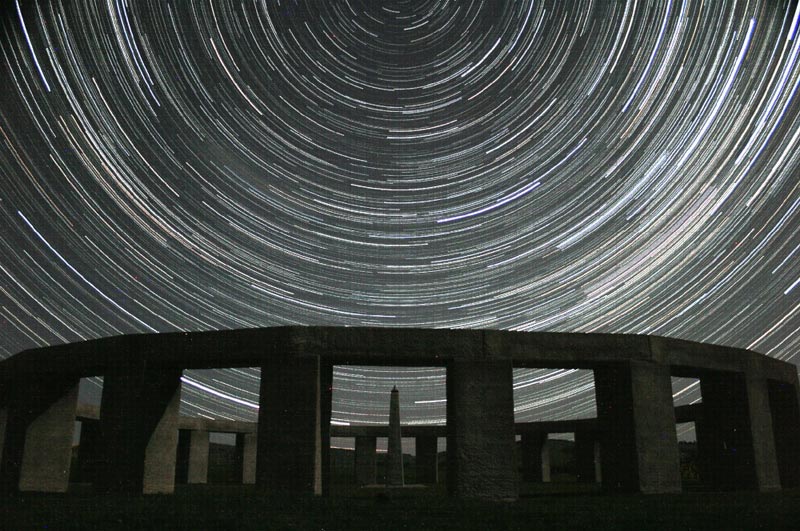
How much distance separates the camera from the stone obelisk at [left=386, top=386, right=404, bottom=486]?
79.6 feet

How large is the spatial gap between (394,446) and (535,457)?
1404 centimetres

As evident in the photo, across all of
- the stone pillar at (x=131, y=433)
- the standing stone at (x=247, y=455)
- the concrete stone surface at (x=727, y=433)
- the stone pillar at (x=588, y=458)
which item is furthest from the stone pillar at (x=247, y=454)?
the concrete stone surface at (x=727, y=433)

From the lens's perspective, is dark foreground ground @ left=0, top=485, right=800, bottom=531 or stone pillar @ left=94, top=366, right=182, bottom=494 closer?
dark foreground ground @ left=0, top=485, right=800, bottom=531

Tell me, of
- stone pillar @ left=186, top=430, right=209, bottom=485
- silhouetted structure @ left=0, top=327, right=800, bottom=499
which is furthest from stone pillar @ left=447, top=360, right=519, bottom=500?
stone pillar @ left=186, top=430, right=209, bottom=485

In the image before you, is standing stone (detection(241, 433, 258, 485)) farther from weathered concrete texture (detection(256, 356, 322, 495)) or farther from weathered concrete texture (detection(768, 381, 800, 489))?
weathered concrete texture (detection(768, 381, 800, 489))

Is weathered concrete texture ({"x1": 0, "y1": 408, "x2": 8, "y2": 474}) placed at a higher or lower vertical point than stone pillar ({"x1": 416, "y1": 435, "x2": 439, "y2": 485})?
higher

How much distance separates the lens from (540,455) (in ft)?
117

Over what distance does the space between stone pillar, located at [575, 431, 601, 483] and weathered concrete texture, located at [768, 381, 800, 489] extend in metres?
12.8

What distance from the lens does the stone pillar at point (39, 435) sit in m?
19.3

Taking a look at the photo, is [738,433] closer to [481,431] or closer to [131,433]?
[481,431]

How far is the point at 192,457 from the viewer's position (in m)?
30.6

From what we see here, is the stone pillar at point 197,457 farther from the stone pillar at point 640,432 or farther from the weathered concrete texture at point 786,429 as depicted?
the weathered concrete texture at point 786,429

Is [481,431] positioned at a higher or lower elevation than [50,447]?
higher

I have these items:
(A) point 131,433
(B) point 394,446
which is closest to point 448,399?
(A) point 131,433
